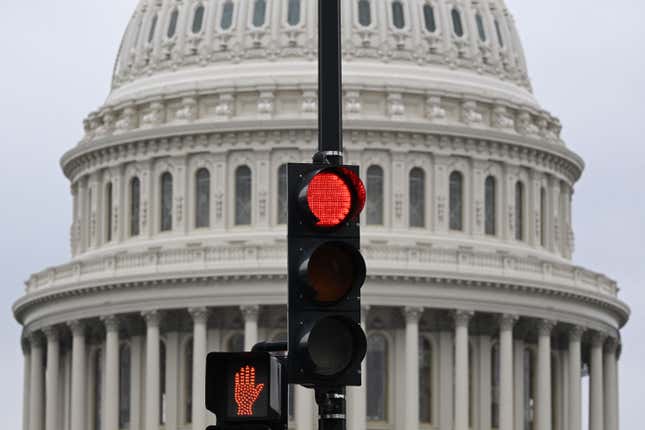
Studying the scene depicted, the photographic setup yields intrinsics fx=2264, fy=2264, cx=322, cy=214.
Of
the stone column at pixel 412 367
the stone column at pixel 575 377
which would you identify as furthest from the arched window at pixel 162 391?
the stone column at pixel 575 377

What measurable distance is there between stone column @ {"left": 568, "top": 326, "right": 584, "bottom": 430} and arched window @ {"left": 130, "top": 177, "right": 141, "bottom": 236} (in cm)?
2130

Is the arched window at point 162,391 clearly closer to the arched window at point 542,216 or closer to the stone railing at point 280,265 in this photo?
the stone railing at point 280,265

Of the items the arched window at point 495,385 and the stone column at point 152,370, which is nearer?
the stone column at point 152,370

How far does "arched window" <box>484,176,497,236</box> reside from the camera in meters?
108

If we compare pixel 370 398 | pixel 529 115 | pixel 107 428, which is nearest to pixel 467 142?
pixel 529 115

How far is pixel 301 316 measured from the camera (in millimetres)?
14508

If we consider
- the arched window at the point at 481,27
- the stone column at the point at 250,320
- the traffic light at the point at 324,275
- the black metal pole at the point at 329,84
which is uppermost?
the arched window at the point at 481,27

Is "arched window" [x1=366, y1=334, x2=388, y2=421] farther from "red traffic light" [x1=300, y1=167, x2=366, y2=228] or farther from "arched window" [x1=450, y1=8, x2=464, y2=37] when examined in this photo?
"red traffic light" [x1=300, y1=167, x2=366, y2=228]

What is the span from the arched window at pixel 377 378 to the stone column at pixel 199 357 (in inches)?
301

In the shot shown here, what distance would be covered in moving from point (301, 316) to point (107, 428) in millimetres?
91557

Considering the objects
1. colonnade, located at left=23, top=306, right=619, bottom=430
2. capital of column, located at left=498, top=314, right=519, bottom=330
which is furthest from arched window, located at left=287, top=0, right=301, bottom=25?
capital of column, located at left=498, top=314, right=519, bottom=330

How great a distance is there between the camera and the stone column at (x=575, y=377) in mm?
106613

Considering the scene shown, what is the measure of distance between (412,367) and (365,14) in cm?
1771

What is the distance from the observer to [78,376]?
105875 millimetres
